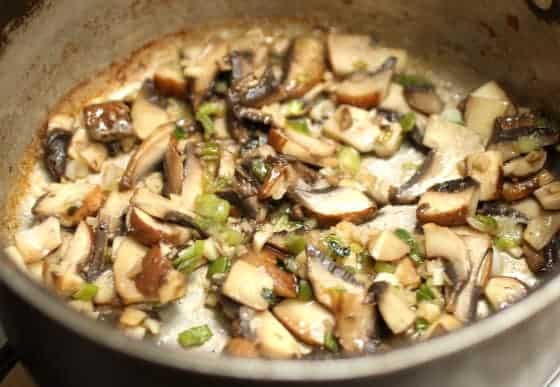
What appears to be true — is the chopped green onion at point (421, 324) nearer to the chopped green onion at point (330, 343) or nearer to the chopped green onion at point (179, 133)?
the chopped green onion at point (330, 343)

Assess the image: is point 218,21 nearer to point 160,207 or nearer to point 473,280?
point 160,207

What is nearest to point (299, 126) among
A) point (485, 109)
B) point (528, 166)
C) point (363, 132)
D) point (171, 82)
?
point (363, 132)

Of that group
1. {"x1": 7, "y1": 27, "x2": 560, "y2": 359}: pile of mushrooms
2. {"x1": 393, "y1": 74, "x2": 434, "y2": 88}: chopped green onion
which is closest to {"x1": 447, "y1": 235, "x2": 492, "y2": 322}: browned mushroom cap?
{"x1": 7, "y1": 27, "x2": 560, "y2": 359}: pile of mushrooms

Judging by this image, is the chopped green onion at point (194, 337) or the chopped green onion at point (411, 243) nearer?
the chopped green onion at point (194, 337)

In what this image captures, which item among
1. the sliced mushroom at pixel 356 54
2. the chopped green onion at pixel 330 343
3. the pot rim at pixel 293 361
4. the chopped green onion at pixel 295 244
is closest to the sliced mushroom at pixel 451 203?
the chopped green onion at pixel 295 244

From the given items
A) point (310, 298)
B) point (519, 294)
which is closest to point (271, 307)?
point (310, 298)

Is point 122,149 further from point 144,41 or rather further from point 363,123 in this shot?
point 363,123
